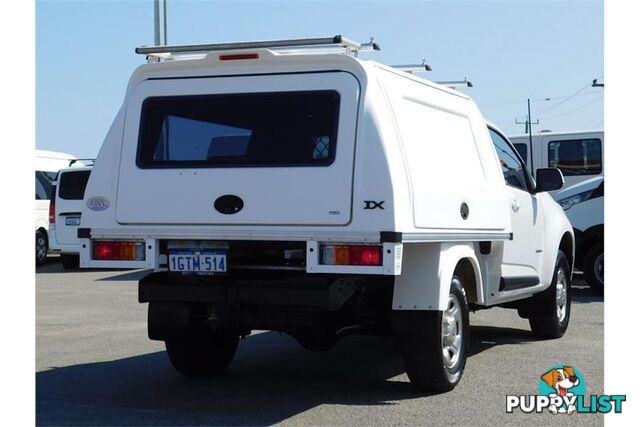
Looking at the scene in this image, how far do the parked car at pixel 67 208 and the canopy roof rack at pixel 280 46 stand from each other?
12651 mm

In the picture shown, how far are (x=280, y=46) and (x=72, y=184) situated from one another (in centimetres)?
1349

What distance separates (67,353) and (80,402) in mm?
2283

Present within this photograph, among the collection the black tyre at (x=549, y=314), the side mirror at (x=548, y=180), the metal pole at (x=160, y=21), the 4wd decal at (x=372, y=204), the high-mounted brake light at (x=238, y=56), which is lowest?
the black tyre at (x=549, y=314)

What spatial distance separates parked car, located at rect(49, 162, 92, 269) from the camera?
1953 cm

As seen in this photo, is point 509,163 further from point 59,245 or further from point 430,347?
point 59,245

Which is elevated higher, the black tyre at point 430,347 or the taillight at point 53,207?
the taillight at point 53,207

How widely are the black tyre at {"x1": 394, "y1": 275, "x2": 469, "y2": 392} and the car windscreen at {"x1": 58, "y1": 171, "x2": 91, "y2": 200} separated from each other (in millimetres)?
13505

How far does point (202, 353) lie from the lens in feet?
25.6

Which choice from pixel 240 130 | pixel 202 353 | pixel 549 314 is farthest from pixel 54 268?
pixel 240 130

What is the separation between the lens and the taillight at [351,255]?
20.6 feet

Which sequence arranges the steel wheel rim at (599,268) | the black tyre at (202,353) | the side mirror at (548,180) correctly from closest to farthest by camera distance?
the black tyre at (202,353)
the side mirror at (548,180)
the steel wheel rim at (599,268)

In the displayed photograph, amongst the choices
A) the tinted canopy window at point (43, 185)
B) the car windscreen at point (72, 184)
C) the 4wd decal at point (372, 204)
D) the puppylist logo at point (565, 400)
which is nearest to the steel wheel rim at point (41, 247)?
the tinted canopy window at point (43, 185)

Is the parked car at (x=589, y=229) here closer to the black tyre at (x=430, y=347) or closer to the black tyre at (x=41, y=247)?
the black tyre at (x=430, y=347)

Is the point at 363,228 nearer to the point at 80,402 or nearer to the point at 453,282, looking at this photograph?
the point at 453,282
